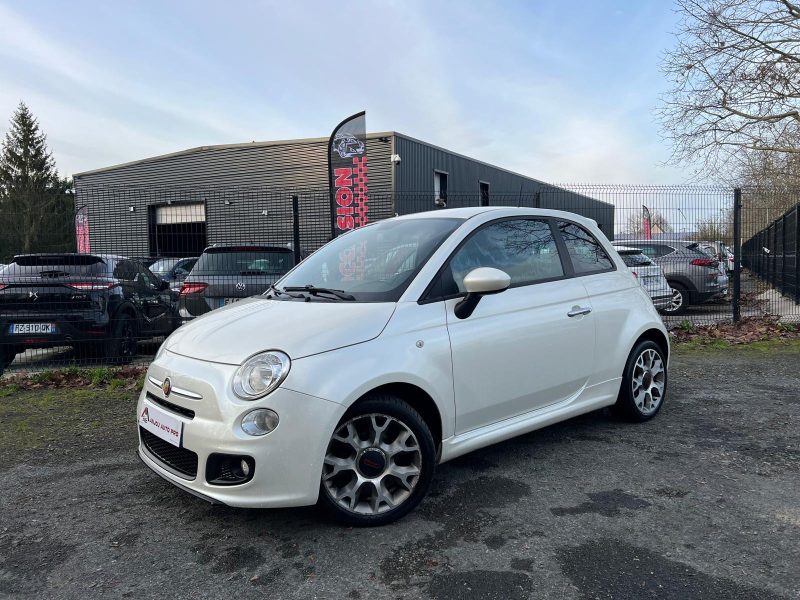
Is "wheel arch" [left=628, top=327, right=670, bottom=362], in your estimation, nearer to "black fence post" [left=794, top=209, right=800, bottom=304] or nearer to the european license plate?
the european license plate

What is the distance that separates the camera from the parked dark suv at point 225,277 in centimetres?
769

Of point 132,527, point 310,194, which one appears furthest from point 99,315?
point 132,527

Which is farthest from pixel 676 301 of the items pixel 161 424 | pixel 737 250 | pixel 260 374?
pixel 161 424

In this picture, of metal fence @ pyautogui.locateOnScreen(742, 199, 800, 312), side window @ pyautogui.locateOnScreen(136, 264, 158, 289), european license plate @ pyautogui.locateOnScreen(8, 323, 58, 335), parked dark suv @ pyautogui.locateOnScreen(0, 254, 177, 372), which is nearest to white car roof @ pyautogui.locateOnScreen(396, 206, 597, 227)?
parked dark suv @ pyautogui.locateOnScreen(0, 254, 177, 372)

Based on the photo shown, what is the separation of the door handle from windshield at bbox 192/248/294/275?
4695mm

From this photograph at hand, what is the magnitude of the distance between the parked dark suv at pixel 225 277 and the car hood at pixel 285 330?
419 centimetres

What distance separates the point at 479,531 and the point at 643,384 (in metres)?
2.35

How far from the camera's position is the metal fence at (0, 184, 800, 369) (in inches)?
286

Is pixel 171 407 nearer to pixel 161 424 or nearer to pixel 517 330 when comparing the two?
pixel 161 424

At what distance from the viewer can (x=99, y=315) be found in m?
7.43

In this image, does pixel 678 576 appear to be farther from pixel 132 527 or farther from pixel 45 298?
pixel 45 298

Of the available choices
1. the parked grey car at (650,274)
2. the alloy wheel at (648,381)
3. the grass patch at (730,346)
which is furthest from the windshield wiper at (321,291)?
the parked grey car at (650,274)

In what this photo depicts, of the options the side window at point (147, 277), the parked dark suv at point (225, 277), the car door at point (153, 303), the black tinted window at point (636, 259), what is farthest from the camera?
the black tinted window at point (636, 259)

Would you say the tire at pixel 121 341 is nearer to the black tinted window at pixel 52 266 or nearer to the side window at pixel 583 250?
the black tinted window at pixel 52 266
